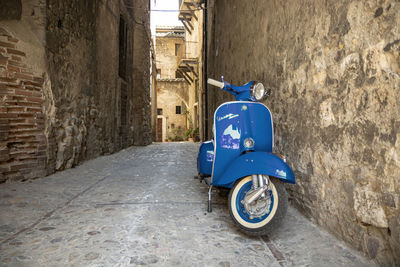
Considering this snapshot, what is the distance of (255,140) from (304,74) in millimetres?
670

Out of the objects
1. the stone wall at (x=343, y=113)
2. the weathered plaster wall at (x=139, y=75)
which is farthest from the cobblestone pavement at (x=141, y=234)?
the weathered plaster wall at (x=139, y=75)

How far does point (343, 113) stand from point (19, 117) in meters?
3.95

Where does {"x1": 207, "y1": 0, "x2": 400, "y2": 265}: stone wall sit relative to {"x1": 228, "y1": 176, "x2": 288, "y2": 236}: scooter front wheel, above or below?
above

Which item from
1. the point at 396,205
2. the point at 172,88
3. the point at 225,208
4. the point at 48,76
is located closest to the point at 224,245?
the point at 225,208

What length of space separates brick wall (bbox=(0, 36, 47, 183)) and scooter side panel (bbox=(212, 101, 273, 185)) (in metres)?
2.93

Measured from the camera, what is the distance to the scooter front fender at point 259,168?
76.2 inches

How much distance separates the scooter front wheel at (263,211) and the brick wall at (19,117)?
3.20m

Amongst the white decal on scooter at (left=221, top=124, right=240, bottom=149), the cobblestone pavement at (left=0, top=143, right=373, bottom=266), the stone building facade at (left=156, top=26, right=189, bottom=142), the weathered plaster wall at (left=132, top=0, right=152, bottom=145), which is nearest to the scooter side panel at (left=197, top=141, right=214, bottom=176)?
the cobblestone pavement at (left=0, top=143, right=373, bottom=266)

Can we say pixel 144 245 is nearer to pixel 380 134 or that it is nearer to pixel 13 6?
pixel 380 134

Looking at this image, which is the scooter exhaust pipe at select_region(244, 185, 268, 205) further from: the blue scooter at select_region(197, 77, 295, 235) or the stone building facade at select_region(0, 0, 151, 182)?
the stone building facade at select_region(0, 0, 151, 182)

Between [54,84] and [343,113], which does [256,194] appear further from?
[54,84]

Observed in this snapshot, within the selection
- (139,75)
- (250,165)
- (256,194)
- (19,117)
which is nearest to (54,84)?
(19,117)

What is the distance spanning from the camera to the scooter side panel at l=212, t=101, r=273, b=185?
91.6 inches

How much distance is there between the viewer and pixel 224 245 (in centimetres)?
188
